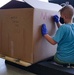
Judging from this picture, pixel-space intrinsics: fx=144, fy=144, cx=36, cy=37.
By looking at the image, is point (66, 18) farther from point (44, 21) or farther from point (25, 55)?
point (25, 55)

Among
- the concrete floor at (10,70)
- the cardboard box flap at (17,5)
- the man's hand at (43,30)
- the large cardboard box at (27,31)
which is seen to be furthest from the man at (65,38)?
the concrete floor at (10,70)

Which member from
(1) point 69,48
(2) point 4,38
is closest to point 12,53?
(2) point 4,38

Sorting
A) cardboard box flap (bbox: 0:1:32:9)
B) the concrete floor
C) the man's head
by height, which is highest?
cardboard box flap (bbox: 0:1:32:9)

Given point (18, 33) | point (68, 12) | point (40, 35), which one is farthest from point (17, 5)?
point (68, 12)

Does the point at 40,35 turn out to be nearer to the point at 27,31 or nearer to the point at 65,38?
the point at 27,31

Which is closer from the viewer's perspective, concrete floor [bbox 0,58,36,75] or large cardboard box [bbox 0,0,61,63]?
large cardboard box [bbox 0,0,61,63]

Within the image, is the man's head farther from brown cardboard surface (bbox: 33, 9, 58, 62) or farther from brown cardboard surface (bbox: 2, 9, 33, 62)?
brown cardboard surface (bbox: 2, 9, 33, 62)

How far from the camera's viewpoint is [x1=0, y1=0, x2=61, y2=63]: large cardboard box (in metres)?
1.38

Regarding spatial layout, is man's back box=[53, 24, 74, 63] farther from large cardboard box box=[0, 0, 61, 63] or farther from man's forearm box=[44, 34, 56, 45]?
large cardboard box box=[0, 0, 61, 63]

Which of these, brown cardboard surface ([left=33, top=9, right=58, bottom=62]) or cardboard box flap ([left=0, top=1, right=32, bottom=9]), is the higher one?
cardboard box flap ([left=0, top=1, right=32, bottom=9])

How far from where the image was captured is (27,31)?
1401mm

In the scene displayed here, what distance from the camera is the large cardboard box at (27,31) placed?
1.38 m

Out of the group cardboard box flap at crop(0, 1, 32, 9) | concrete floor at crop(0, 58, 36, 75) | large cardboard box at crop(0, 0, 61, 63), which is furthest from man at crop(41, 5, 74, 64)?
concrete floor at crop(0, 58, 36, 75)

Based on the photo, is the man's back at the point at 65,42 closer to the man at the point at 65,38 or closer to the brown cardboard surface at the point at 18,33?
the man at the point at 65,38
